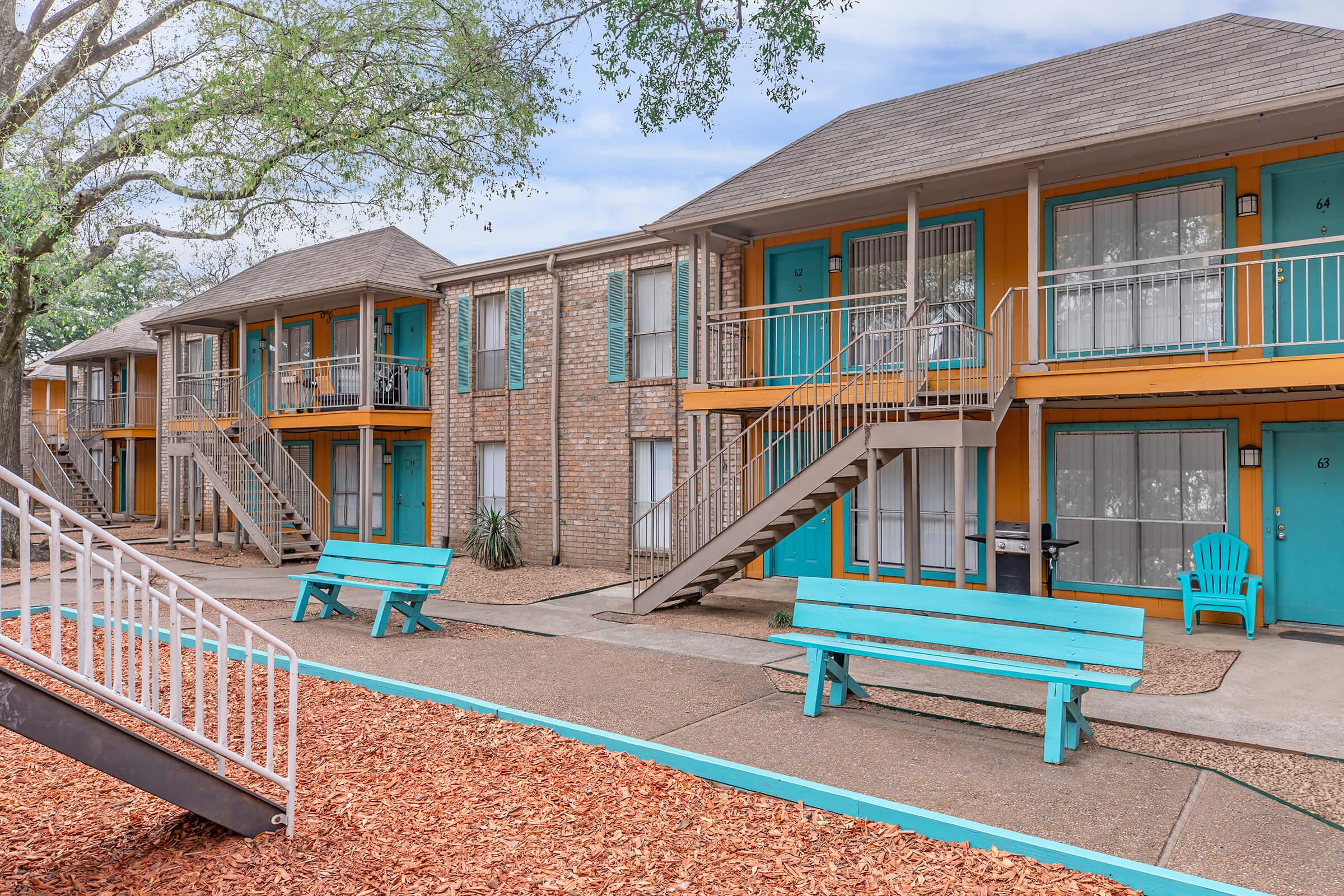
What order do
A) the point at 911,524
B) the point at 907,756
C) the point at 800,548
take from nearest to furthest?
1. the point at 907,756
2. the point at 911,524
3. the point at 800,548

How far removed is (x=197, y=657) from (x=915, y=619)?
15.0 feet

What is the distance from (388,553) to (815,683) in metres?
5.79

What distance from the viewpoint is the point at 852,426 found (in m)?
11.2

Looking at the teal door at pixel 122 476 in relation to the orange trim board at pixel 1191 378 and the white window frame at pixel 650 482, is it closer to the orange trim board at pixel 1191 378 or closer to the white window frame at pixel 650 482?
the white window frame at pixel 650 482

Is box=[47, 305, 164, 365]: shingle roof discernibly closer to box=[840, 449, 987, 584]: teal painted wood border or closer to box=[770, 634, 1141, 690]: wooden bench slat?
box=[840, 449, 987, 584]: teal painted wood border

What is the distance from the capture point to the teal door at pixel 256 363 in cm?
2214

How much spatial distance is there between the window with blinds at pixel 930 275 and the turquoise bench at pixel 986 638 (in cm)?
572

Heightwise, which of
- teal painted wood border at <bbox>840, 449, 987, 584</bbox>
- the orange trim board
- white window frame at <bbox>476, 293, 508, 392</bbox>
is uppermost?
white window frame at <bbox>476, 293, 508, 392</bbox>

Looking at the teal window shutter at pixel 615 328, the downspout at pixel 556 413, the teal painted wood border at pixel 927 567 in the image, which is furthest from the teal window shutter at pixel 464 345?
the teal painted wood border at pixel 927 567

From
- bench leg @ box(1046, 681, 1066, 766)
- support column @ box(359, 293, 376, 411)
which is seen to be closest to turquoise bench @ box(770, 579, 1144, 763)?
bench leg @ box(1046, 681, 1066, 766)

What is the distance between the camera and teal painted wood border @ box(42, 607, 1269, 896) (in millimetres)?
3521

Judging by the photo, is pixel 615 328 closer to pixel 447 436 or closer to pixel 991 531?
pixel 447 436

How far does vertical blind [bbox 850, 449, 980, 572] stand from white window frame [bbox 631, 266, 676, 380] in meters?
4.12

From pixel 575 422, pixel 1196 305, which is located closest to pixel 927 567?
pixel 1196 305
